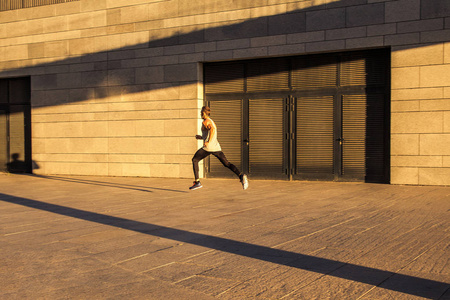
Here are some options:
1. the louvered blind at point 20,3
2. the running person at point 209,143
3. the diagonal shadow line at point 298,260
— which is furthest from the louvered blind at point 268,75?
the diagonal shadow line at point 298,260

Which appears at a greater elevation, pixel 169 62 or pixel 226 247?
pixel 169 62

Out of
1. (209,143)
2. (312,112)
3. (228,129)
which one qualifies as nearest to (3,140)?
(228,129)

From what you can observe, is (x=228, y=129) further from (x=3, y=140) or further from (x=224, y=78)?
(x=3, y=140)

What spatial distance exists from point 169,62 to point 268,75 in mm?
3116

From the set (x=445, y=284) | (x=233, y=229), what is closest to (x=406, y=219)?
(x=233, y=229)

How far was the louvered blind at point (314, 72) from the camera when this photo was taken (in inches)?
541

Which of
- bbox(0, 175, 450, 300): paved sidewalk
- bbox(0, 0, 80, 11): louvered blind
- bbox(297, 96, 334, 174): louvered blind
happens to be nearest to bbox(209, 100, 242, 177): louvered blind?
bbox(297, 96, 334, 174): louvered blind

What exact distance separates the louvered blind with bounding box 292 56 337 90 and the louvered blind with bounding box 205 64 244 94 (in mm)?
1638

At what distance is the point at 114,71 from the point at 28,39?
3.82 metres

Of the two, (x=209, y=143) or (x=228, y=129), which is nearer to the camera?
(x=209, y=143)

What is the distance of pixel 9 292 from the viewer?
3822 mm

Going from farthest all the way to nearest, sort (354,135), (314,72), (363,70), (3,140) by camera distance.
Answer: (3,140)
(314,72)
(354,135)
(363,70)

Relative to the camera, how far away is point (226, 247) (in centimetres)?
543

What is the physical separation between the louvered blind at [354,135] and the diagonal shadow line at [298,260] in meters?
7.83
